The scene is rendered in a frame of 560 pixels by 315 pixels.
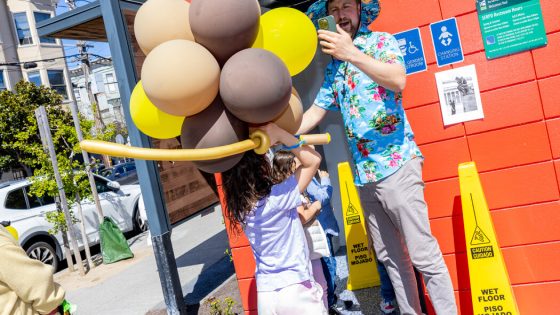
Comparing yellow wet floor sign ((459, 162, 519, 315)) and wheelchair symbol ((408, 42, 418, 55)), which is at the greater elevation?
wheelchair symbol ((408, 42, 418, 55))

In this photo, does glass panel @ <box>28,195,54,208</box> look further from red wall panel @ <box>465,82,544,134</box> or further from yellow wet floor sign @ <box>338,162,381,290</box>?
red wall panel @ <box>465,82,544,134</box>

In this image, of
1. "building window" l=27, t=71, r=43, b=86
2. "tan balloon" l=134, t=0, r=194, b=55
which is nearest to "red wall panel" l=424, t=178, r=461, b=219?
"tan balloon" l=134, t=0, r=194, b=55

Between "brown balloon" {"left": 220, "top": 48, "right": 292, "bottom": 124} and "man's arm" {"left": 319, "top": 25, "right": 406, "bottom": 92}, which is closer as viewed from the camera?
"brown balloon" {"left": 220, "top": 48, "right": 292, "bottom": 124}

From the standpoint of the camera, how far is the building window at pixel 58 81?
1083 inches

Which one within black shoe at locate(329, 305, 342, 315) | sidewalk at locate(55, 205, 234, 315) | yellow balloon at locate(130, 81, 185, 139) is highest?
yellow balloon at locate(130, 81, 185, 139)

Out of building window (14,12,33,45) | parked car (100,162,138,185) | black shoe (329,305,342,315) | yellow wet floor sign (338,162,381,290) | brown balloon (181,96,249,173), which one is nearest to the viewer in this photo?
brown balloon (181,96,249,173)

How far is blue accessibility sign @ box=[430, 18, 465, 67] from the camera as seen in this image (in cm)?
278

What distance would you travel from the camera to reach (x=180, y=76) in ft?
5.07

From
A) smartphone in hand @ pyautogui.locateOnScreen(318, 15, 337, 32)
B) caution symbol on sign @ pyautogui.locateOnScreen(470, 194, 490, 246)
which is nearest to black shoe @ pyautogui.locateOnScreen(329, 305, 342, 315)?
caution symbol on sign @ pyautogui.locateOnScreen(470, 194, 490, 246)

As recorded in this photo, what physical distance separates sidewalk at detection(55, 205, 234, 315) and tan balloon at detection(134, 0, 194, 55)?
280 cm

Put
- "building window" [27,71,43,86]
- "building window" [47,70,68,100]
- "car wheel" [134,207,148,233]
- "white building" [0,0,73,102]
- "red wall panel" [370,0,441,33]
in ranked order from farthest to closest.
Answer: "building window" [47,70,68,100]
"building window" [27,71,43,86]
"white building" [0,0,73,102]
"car wheel" [134,207,148,233]
"red wall panel" [370,0,441,33]

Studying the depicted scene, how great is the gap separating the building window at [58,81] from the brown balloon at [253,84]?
2905cm

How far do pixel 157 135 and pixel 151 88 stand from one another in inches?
18.6

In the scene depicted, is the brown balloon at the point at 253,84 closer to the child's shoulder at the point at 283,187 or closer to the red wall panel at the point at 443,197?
the child's shoulder at the point at 283,187
